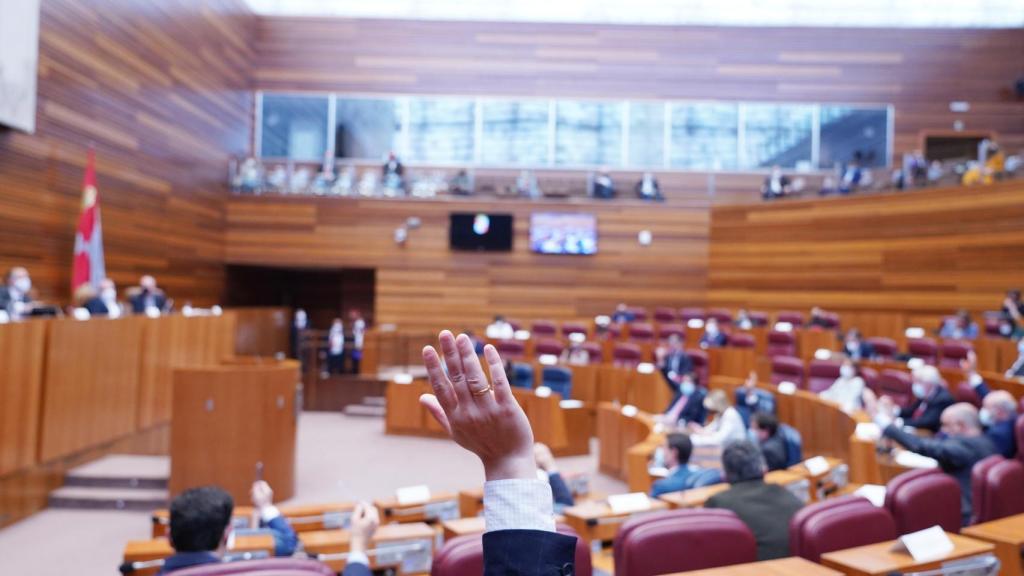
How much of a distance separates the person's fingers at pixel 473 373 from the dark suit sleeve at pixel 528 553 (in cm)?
18

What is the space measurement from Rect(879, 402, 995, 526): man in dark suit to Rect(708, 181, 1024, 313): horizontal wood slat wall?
26.1 feet

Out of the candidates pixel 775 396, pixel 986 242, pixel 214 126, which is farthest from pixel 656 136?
pixel 775 396

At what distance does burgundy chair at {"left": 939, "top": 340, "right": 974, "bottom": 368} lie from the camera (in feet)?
26.7

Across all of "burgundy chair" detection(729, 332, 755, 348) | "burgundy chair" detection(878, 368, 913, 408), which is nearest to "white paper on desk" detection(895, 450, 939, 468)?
"burgundy chair" detection(878, 368, 913, 408)

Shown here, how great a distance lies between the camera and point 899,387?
683 centimetres

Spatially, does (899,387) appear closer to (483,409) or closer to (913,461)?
(913,461)

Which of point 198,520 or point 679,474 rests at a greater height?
point 198,520

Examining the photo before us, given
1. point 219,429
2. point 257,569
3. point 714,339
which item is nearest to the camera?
point 257,569

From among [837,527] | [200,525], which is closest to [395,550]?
[200,525]

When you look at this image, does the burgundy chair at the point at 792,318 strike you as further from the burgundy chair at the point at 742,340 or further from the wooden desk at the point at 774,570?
the wooden desk at the point at 774,570

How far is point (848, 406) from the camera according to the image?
644 centimetres

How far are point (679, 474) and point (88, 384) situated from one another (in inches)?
186

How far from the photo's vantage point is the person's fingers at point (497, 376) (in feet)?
3.38

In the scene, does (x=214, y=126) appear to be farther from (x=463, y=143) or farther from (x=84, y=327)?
(x=84, y=327)
